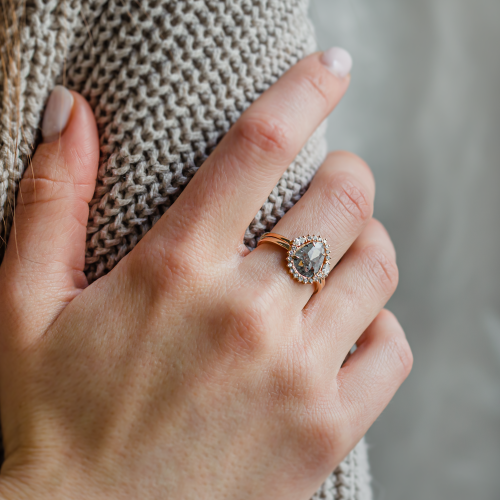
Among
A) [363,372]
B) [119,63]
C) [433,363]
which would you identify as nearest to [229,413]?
[363,372]

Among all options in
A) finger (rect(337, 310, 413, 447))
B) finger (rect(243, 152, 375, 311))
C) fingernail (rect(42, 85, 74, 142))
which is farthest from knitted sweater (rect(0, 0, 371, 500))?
finger (rect(337, 310, 413, 447))

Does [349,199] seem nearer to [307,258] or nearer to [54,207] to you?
[307,258]

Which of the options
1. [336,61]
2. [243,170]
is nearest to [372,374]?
[243,170]

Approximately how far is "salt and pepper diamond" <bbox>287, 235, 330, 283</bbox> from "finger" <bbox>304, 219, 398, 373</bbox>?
0.17 feet

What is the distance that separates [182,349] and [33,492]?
0.81 ft

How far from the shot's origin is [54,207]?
1.86 feet

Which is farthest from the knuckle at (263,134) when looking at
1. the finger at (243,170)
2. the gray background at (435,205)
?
the gray background at (435,205)

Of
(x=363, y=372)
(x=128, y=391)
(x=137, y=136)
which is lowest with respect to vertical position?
(x=128, y=391)

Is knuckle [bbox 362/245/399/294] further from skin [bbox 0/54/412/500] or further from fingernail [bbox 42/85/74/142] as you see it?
fingernail [bbox 42/85/74/142]

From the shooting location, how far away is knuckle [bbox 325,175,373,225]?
25.3 inches

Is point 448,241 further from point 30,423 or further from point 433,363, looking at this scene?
point 30,423

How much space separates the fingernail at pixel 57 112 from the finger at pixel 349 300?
433 millimetres

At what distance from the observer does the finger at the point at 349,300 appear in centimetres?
61

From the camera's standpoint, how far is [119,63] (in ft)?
1.93
